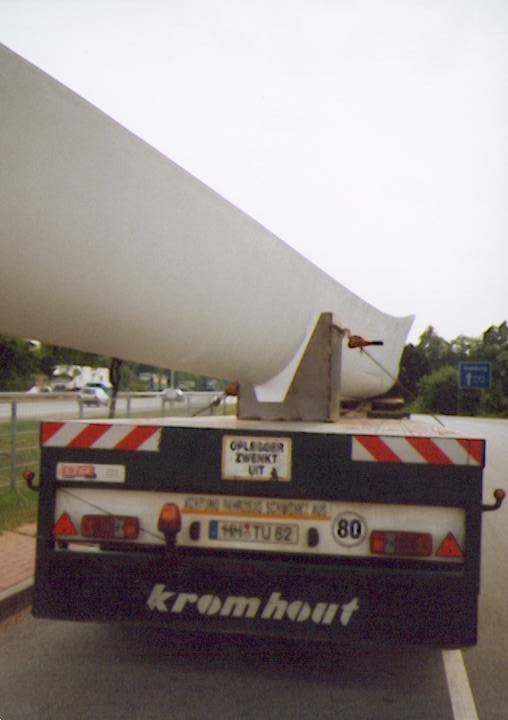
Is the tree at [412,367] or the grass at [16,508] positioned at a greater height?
the tree at [412,367]

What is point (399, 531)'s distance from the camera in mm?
4707

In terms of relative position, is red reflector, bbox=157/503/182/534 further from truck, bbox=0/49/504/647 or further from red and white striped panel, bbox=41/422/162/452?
red and white striped panel, bbox=41/422/162/452

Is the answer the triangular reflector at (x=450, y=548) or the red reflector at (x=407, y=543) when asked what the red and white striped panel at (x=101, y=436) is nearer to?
the red reflector at (x=407, y=543)

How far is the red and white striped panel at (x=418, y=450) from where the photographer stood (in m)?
4.68

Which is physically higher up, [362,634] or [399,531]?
[399,531]

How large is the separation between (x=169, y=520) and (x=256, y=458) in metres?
0.57

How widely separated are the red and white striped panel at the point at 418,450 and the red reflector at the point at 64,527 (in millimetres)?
1605

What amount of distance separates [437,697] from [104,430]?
2.35 metres

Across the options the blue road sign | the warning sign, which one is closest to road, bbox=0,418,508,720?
the warning sign

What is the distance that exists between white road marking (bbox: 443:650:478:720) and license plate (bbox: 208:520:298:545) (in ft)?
4.01

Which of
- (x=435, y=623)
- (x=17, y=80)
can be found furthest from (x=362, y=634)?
(x=17, y=80)

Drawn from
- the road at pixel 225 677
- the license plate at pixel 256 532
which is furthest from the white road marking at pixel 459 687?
the license plate at pixel 256 532

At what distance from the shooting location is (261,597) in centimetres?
470

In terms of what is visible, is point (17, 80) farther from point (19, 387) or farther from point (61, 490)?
point (19, 387)
